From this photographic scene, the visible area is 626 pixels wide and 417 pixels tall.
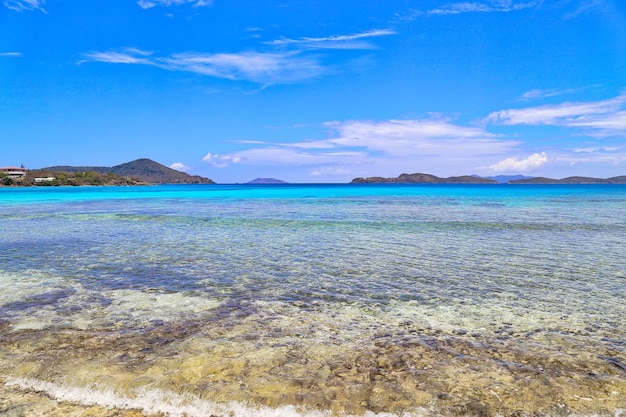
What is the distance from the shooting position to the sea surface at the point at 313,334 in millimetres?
5422

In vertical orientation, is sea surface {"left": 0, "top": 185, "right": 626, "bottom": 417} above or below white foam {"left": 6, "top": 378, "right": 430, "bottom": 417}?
above

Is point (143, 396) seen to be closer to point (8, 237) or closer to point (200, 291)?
point (200, 291)

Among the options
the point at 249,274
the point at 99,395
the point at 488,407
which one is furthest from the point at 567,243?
the point at 99,395

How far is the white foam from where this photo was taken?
5.13 meters

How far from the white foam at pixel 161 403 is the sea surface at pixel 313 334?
2 centimetres

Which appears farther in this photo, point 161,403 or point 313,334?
point 313,334

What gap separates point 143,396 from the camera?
18.0 feet

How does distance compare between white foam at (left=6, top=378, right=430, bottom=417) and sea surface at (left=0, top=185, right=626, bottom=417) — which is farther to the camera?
sea surface at (left=0, top=185, right=626, bottom=417)

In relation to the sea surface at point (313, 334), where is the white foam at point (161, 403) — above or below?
below

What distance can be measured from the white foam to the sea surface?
2cm

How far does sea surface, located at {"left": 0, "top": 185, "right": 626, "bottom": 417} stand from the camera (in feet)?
17.8

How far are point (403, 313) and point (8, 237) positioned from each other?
72.5 ft

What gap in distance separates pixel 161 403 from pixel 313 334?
3110 millimetres

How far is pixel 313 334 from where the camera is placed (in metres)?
7.74
